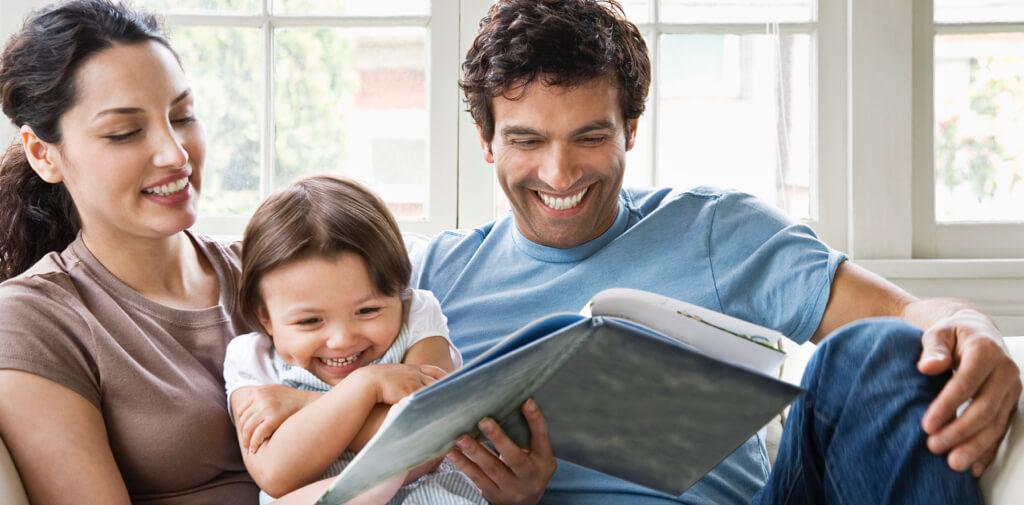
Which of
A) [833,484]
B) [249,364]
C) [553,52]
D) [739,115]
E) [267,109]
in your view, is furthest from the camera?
[739,115]

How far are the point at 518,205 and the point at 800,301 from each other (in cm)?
50

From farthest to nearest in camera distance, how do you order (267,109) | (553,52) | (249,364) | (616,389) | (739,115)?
(739,115) < (267,109) < (553,52) < (249,364) < (616,389)

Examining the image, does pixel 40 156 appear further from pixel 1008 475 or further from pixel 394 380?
pixel 1008 475

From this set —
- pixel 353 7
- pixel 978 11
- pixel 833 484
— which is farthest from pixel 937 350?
pixel 353 7

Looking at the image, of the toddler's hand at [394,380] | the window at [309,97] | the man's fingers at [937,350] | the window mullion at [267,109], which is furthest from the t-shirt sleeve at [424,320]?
the window mullion at [267,109]

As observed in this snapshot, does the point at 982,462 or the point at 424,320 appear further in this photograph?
the point at 424,320

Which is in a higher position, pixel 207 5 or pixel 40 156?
pixel 207 5

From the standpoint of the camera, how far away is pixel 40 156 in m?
1.59

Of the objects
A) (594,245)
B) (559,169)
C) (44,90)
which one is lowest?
(594,245)

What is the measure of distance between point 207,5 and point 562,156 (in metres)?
1.35

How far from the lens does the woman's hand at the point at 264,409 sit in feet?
4.69

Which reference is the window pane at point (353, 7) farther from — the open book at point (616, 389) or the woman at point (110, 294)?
the open book at point (616, 389)

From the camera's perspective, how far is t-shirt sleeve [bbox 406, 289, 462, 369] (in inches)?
61.7

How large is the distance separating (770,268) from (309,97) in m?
1.41
